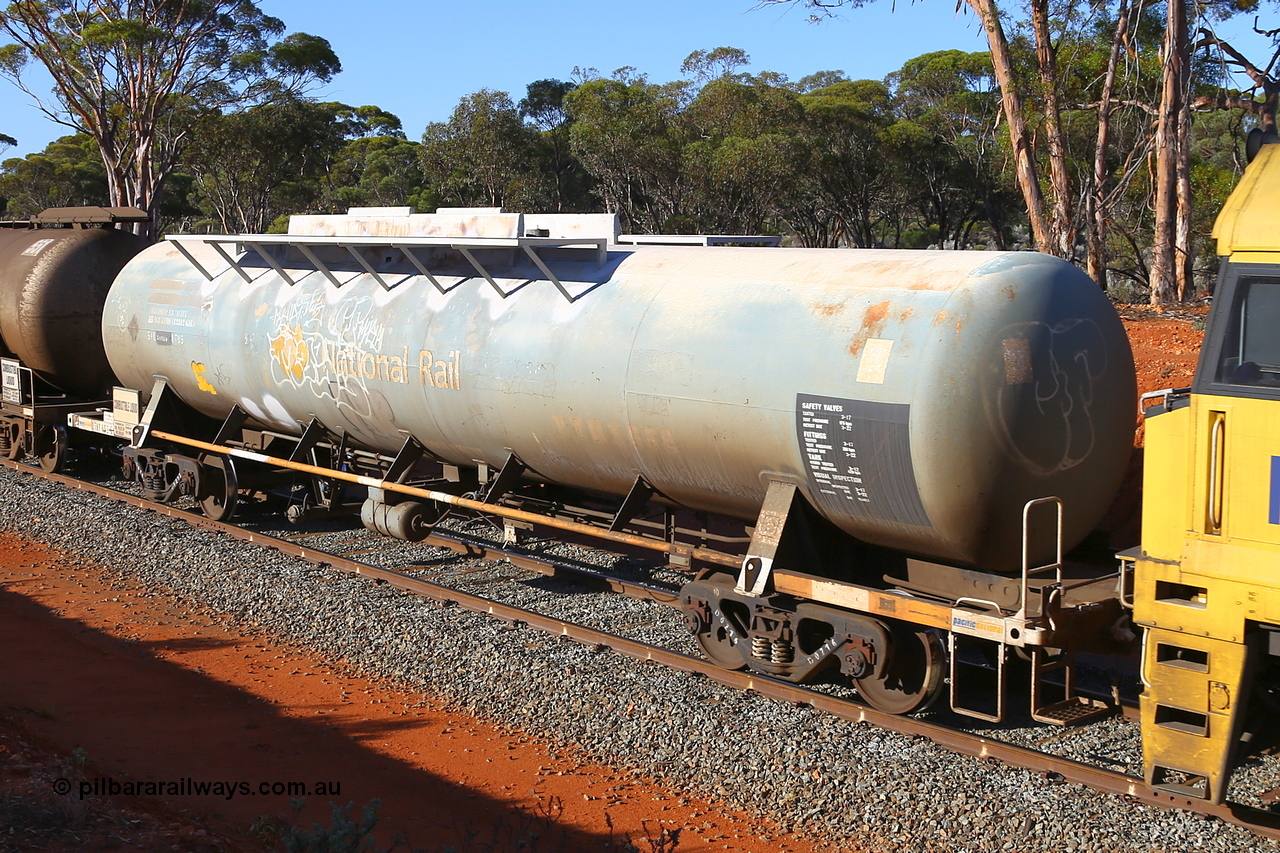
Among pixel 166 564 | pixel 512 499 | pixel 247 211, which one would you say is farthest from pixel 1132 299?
pixel 247 211

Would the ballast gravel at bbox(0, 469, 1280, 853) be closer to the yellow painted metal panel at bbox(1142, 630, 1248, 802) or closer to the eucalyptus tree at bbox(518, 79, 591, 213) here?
the yellow painted metal panel at bbox(1142, 630, 1248, 802)

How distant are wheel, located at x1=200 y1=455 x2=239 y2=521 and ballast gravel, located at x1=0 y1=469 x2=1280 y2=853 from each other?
133cm

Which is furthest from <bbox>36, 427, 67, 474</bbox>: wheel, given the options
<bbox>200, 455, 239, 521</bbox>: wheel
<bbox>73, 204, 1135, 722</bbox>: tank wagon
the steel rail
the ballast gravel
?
<bbox>73, 204, 1135, 722</bbox>: tank wagon

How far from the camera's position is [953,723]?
7848 mm

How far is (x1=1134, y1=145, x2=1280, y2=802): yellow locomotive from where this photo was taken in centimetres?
550

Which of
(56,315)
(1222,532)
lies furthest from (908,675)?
(56,315)

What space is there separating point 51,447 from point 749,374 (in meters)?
13.8

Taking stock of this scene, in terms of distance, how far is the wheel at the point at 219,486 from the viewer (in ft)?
45.5

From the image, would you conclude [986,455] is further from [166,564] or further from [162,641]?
[166,564]

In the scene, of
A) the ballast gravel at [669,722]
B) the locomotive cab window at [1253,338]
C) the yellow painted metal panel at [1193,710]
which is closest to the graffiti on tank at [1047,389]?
the locomotive cab window at [1253,338]

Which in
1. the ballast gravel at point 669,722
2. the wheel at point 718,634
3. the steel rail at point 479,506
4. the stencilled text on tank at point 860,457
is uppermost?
the stencilled text on tank at point 860,457

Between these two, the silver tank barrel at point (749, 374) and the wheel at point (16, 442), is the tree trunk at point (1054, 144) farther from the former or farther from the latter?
the wheel at point (16, 442)

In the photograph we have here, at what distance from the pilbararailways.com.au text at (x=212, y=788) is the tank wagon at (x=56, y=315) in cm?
1129

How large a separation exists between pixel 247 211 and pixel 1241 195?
52.6 metres
